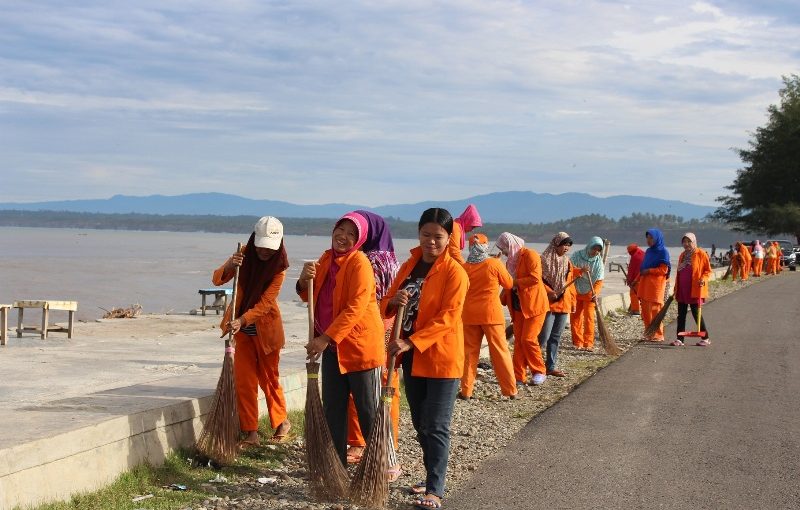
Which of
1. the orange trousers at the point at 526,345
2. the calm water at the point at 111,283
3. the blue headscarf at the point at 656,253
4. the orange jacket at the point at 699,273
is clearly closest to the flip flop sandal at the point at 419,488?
the orange trousers at the point at 526,345

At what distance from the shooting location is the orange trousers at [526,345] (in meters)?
11.1

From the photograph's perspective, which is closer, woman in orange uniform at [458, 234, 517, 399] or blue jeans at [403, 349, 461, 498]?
blue jeans at [403, 349, 461, 498]

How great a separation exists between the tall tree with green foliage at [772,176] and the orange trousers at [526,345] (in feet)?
191

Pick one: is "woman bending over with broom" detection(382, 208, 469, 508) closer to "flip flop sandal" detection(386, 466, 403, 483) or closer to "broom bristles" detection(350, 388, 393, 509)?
"broom bristles" detection(350, 388, 393, 509)

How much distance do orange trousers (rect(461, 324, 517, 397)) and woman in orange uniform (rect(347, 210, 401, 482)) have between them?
266cm

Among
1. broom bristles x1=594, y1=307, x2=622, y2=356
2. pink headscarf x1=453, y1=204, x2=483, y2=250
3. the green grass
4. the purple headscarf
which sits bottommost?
the green grass

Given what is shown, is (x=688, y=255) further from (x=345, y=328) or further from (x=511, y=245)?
(x=345, y=328)

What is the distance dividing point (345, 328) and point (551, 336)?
21.0 feet

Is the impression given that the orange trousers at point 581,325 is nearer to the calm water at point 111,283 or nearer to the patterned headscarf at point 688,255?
the patterned headscarf at point 688,255

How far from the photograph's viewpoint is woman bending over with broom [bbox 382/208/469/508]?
19.7ft

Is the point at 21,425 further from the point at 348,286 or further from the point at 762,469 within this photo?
the point at 762,469

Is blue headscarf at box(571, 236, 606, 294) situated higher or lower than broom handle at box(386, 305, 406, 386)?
higher

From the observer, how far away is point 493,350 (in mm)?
9555

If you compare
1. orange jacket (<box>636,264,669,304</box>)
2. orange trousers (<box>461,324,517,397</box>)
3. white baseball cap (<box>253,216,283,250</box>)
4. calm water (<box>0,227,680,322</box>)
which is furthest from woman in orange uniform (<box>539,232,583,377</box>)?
calm water (<box>0,227,680,322</box>)
